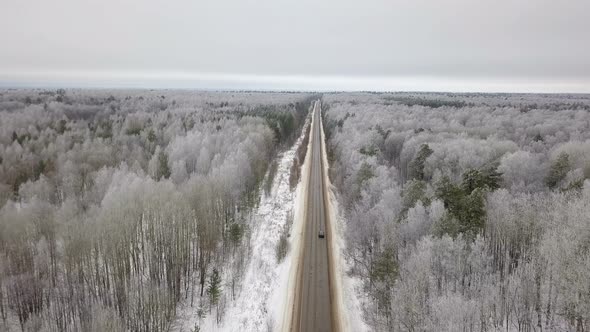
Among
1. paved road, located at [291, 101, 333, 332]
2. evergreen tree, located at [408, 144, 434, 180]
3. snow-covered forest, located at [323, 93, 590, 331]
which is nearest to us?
snow-covered forest, located at [323, 93, 590, 331]

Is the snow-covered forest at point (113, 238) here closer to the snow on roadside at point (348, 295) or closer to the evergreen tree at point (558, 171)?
the snow on roadside at point (348, 295)

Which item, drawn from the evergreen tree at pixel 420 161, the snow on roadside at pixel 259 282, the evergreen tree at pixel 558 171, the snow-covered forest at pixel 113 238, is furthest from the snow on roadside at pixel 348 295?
the evergreen tree at pixel 558 171

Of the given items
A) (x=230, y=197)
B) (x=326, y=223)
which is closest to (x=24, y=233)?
(x=230, y=197)

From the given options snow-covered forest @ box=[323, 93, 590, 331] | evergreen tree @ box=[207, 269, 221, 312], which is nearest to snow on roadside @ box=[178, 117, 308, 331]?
evergreen tree @ box=[207, 269, 221, 312]

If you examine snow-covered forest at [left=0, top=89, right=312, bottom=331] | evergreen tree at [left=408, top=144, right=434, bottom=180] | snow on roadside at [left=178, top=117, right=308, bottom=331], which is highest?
evergreen tree at [left=408, top=144, right=434, bottom=180]

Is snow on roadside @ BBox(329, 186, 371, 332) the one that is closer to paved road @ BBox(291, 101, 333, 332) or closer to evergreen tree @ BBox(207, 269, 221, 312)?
paved road @ BBox(291, 101, 333, 332)
